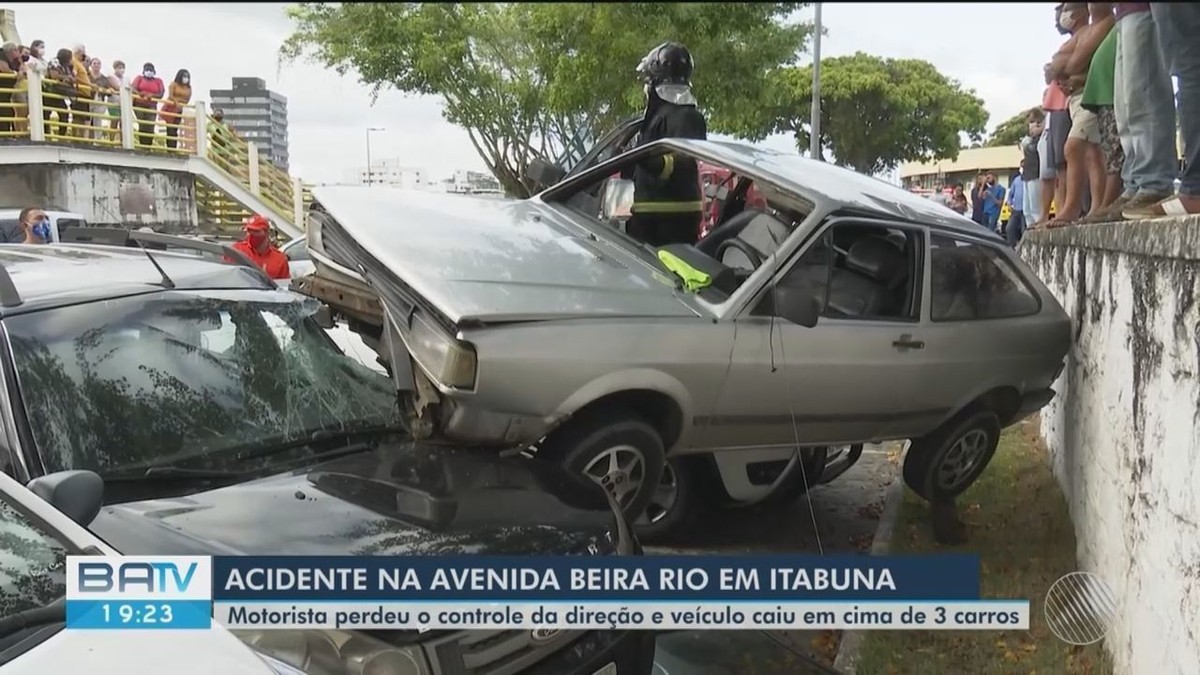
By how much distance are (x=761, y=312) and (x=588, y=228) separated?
1172mm

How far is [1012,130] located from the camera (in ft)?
32.7

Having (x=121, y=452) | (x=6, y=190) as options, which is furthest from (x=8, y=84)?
(x=121, y=452)

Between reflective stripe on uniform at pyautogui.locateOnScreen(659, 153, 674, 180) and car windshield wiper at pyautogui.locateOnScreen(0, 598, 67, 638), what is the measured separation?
139 inches

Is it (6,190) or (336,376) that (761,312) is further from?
(6,190)

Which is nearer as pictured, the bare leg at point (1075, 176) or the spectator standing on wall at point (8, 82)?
the bare leg at point (1075, 176)

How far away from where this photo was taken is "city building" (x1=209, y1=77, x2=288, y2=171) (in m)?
5.72

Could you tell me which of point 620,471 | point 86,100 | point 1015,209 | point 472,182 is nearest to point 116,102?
point 86,100

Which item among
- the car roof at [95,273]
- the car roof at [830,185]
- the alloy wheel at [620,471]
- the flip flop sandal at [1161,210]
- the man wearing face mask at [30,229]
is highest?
the car roof at [830,185]

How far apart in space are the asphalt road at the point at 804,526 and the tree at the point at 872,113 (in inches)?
126

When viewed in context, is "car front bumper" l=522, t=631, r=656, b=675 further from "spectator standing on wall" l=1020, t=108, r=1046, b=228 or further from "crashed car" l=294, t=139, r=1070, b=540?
"spectator standing on wall" l=1020, t=108, r=1046, b=228

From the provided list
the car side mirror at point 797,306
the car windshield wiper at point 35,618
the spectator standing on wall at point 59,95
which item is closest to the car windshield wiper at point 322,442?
the car windshield wiper at point 35,618

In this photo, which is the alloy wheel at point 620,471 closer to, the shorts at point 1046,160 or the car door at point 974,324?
the car door at point 974,324

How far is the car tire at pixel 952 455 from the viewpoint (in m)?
4.87

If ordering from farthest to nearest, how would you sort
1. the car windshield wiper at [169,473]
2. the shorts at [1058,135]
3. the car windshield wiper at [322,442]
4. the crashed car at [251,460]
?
the shorts at [1058,135] < the car windshield wiper at [322,442] < the car windshield wiper at [169,473] < the crashed car at [251,460]
